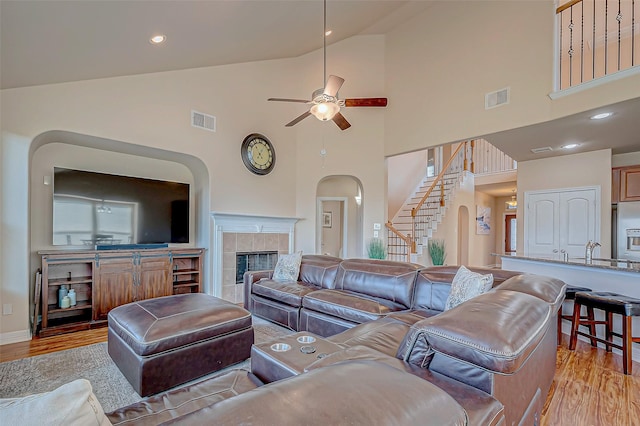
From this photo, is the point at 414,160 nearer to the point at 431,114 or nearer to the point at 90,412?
the point at 431,114

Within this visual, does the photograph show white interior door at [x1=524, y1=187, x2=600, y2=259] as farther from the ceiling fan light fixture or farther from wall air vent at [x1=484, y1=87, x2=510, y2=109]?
the ceiling fan light fixture

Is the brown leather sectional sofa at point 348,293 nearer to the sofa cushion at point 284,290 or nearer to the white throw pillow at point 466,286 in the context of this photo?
the sofa cushion at point 284,290

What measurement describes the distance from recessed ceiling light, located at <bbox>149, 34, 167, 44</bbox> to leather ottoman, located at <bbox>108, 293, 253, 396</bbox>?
2840 millimetres

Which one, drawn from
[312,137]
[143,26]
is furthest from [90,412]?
[312,137]

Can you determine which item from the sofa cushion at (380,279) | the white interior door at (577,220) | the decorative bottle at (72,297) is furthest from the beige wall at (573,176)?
the decorative bottle at (72,297)

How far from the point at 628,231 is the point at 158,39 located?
7222 mm

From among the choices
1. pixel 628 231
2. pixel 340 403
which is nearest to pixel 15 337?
pixel 340 403

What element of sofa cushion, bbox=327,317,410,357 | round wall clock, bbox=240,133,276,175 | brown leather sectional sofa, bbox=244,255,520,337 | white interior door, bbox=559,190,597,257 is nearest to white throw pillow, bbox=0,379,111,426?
sofa cushion, bbox=327,317,410,357

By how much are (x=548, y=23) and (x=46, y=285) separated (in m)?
6.88

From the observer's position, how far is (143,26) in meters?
3.11

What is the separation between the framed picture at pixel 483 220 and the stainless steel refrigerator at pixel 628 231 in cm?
445

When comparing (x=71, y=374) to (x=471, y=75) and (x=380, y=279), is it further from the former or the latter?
(x=471, y=75)

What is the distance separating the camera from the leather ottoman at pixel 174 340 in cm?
224

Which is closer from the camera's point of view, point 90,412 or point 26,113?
point 90,412
